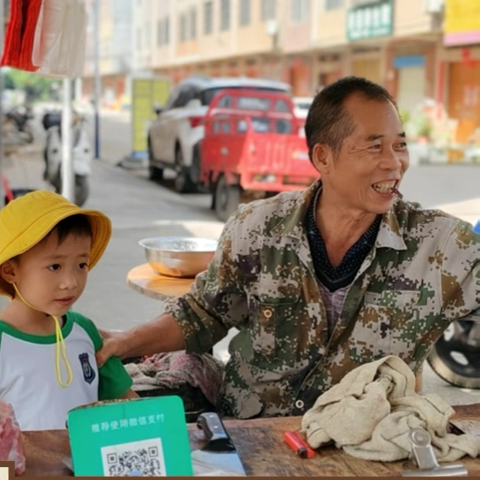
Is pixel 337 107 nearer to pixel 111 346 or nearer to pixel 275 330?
pixel 275 330

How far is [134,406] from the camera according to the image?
1.53 meters

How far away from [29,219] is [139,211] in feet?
31.9

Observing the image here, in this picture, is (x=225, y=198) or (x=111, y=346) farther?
(x=225, y=198)

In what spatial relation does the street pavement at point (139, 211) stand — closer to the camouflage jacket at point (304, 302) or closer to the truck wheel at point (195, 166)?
the truck wheel at point (195, 166)

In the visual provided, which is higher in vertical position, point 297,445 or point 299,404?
point 297,445

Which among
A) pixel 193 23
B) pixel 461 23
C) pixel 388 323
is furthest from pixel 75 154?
pixel 193 23

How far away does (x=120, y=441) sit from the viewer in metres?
1.50

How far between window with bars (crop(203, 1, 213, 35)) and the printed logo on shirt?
127 ft

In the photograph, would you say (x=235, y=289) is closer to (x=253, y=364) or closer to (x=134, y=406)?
(x=253, y=364)

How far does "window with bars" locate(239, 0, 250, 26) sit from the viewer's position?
115ft

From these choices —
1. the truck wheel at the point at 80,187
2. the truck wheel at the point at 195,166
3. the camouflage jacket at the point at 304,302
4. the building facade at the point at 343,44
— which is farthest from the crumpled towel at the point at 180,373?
the building facade at the point at 343,44

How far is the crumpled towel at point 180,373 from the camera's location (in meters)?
2.73

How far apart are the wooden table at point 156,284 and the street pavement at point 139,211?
4.74ft

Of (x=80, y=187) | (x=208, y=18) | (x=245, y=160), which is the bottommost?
(x=80, y=187)
